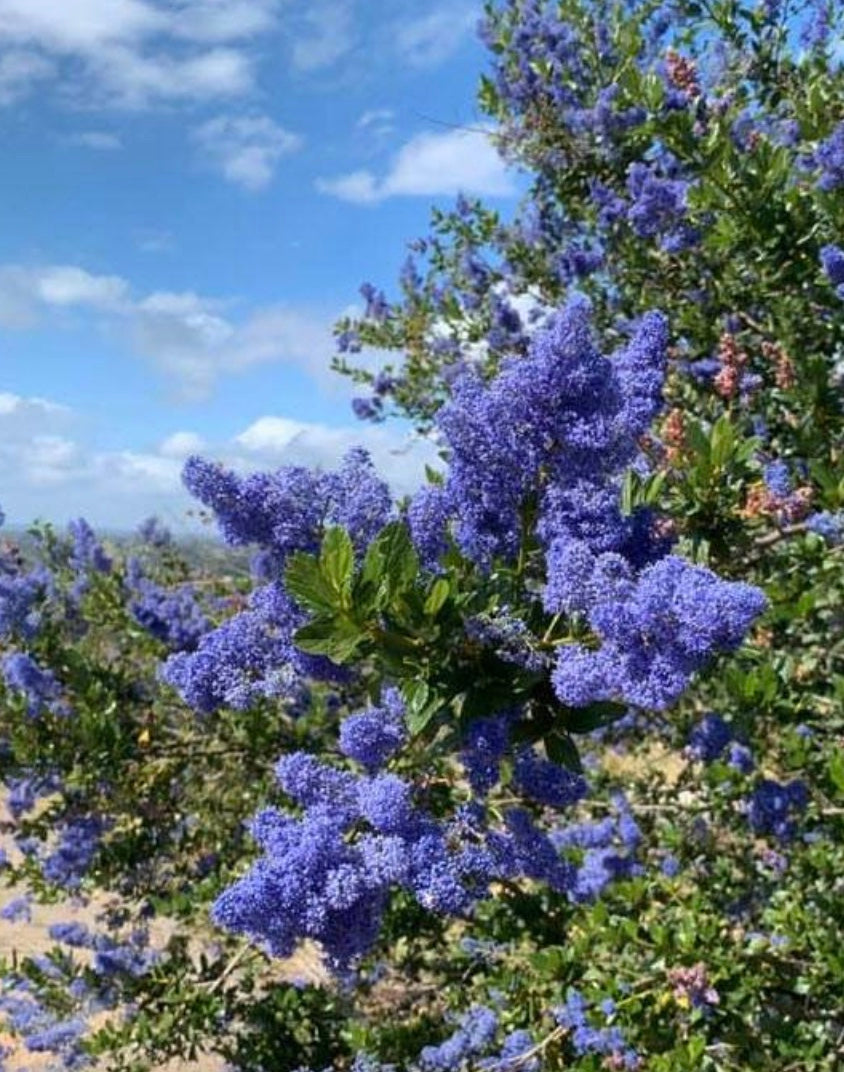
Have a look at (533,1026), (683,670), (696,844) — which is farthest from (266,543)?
(696,844)

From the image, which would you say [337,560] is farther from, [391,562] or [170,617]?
[170,617]

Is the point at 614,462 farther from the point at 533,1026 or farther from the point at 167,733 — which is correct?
the point at 167,733

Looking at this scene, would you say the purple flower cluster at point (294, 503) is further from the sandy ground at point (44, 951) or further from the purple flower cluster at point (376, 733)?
the sandy ground at point (44, 951)

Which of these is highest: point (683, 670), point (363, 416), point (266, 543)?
point (363, 416)

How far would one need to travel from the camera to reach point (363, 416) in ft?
23.9

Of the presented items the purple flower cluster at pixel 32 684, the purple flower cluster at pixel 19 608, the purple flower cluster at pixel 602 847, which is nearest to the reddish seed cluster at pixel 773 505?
the purple flower cluster at pixel 602 847

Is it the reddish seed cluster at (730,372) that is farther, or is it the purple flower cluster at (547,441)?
the reddish seed cluster at (730,372)

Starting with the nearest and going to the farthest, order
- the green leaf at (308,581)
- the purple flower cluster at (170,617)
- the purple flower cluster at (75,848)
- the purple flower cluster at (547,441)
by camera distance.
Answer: the green leaf at (308,581), the purple flower cluster at (547,441), the purple flower cluster at (75,848), the purple flower cluster at (170,617)

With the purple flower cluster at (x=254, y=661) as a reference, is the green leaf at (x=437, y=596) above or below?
above

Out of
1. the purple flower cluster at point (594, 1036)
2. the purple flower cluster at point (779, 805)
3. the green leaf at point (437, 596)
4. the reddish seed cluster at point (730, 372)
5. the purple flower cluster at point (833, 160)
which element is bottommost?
the purple flower cluster at point (594, 1036)

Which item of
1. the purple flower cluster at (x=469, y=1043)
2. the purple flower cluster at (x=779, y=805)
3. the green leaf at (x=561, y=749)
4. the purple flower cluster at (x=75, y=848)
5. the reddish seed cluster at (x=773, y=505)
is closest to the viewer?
the green leaf at (x=561, y=749)

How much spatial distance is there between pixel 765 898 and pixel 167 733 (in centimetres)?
235

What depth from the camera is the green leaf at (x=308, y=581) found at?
1.62 m

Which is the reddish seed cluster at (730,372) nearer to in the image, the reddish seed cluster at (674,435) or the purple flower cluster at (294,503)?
the reddish seed cluster at (674,435)
